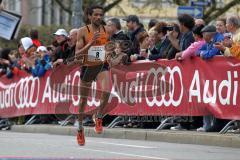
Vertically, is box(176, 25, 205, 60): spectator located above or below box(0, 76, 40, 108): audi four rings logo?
above

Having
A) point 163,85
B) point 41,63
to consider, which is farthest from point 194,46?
point 41,63

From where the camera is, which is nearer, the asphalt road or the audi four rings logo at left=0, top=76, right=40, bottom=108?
the asphalt road

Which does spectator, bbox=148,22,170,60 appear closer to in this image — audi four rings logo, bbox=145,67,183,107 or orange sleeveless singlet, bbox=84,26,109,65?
audi four rings logo, bbox=145,67,183,107

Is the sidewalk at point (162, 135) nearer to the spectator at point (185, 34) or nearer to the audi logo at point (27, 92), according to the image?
the spectator at point (185, 34)

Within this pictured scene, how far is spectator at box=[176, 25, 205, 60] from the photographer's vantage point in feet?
58.8

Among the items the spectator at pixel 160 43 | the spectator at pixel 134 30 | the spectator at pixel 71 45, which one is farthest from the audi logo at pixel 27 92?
the spectator at pixel 160 43

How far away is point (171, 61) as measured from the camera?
18.5 meters

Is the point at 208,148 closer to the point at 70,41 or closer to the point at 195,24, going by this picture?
the point at 195,24

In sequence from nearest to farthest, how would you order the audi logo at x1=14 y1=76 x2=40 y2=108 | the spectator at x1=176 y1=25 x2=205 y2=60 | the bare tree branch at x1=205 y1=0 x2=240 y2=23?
the spectator at x1=176 y1=25 x2=205 y2=60 < the audi logo at x1=14 y1=76 x2=40 y2=108 < the bare tree branch at x1=205 y1=0 x2=240 y2=23

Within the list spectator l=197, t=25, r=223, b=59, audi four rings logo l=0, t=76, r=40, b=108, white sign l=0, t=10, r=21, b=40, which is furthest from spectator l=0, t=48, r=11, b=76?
spectator l=197, t=25, r=223, b=59

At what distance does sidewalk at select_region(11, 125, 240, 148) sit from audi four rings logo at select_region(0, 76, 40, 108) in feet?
5.95

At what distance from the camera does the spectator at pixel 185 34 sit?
18562 millimetres

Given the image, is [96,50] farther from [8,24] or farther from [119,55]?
[119,55]

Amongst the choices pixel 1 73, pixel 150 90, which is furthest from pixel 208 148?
pixel 1 73
